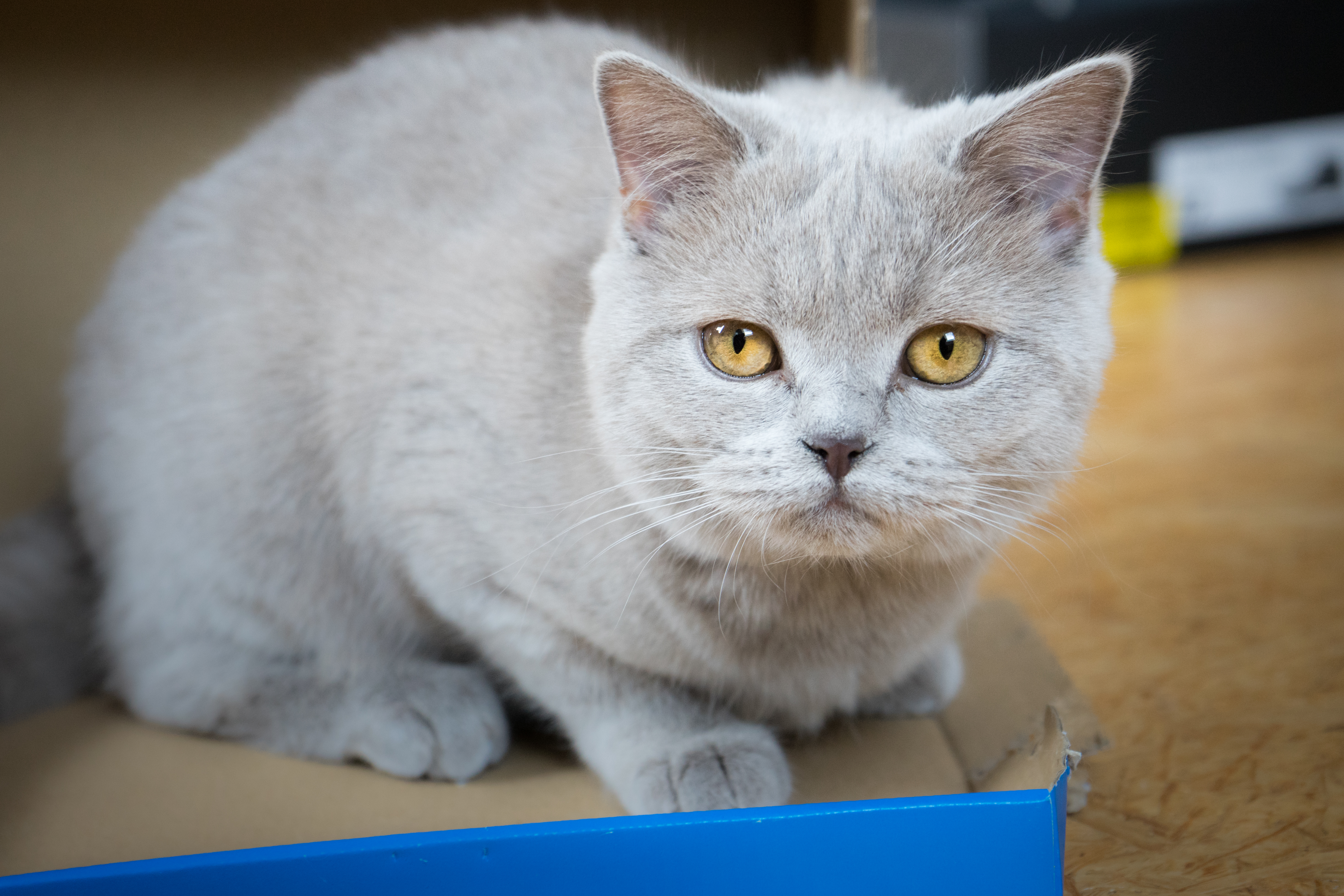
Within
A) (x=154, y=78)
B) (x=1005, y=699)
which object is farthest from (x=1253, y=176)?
(x=154, y=78)

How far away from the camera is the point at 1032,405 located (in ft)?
2.84

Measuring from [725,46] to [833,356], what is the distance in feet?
3.23

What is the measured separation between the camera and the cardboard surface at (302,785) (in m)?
1.00

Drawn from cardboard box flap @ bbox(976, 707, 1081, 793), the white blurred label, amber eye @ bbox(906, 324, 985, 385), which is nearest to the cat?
amber eye @ bbox(906, 324, 985, 385)

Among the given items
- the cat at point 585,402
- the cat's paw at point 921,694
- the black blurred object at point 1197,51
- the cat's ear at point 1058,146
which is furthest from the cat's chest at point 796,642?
the black blurred object at point 1197,51

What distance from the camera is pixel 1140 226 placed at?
386 centimetres

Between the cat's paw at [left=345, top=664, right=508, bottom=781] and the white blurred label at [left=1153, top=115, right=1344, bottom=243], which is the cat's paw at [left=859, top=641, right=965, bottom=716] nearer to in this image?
the cat's paw at [left=345, top=664, right=508, bottom=781]

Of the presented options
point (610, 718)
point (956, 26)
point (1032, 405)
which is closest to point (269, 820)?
point (610, 718)

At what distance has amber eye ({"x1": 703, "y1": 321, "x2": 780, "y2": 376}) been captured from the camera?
867 millimetres

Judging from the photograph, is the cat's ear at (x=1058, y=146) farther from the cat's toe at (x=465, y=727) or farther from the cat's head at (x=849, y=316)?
the cat's toe at (x=465, y=727)

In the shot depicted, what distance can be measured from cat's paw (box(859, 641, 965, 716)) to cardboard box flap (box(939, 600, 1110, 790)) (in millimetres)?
23

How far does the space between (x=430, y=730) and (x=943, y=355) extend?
623 millimetres

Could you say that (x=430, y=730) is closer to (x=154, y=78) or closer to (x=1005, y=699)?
(x=1005, y=699)

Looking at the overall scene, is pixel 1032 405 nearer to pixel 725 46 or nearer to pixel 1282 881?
pixel 1282 881
